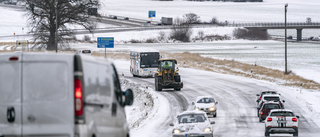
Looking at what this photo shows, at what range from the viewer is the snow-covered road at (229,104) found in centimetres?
2944

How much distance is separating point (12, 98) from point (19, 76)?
379 mm

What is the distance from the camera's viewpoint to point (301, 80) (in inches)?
2376

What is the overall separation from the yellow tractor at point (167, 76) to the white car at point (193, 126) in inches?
931

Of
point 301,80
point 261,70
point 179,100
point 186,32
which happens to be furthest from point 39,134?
point 186,32

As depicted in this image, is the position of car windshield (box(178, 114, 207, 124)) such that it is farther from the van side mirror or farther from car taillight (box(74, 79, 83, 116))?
car taillight (box(74, 79, 83, 116))

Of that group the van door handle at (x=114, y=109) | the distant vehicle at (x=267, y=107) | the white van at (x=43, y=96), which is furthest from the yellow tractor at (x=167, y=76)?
the white van at (x=43, y=96)

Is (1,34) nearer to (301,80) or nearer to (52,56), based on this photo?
(301,80)

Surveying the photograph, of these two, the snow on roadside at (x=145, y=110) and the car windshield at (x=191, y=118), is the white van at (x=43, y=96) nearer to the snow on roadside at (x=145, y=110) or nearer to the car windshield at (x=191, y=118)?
the car windshield at (x=191, y=118)

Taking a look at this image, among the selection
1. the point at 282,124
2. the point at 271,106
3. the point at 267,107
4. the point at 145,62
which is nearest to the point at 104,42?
the point at 145,62

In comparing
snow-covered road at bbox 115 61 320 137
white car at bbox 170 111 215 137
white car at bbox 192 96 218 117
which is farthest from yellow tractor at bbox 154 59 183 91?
white car at bbox 170 111 215 137

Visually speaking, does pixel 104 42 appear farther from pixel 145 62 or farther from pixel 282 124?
pixel 282 124

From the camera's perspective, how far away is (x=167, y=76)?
159 feet

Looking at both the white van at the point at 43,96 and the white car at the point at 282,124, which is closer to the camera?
the white van at the point at 43,96

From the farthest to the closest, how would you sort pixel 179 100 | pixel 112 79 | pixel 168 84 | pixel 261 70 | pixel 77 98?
pixel 261 70, pixel 168 84, pixel 179 100, pixel 112 79, pixel 77 98
